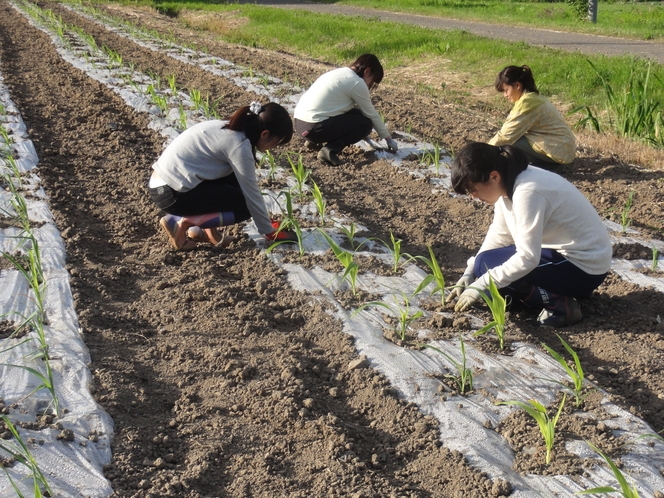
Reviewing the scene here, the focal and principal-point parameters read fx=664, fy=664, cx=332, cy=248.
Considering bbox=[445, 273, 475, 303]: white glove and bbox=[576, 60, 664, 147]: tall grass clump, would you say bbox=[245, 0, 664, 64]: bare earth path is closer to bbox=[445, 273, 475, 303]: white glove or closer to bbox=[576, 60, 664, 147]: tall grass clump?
bbox=[576, 60, 664, 147]: tall grass clump

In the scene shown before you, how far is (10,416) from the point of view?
233 cm

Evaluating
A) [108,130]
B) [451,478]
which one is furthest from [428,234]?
[108,130]

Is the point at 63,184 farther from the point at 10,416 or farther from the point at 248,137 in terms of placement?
the point at 10,416

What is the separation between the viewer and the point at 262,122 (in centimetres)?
346

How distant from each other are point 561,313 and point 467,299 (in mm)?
446

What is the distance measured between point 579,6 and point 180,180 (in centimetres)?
1481

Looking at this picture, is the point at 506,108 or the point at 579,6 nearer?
the point at 506,108

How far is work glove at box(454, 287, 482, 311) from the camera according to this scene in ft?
9.99

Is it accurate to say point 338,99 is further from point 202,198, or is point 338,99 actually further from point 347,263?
point 347,263

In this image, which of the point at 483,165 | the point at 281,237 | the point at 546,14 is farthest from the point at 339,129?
the point at 546,14

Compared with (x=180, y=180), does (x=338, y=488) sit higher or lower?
lower

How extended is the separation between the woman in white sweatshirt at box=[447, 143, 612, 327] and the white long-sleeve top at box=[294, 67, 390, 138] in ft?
7.45

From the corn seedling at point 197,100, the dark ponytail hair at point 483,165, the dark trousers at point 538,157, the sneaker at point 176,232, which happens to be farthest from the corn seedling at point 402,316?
the corn seedling at point 197,100

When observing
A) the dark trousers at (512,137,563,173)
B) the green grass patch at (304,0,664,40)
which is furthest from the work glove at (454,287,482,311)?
the green grass patch at (304,0,664,40)
